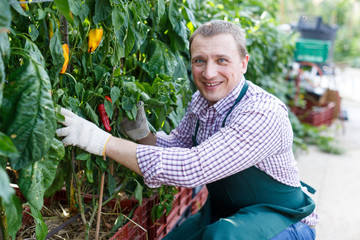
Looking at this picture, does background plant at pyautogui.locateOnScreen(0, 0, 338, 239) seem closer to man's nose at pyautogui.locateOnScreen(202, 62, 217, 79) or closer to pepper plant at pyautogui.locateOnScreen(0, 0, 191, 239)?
pepper plant at pyautogui.locateOnScreen(0, 0, 191, 239)

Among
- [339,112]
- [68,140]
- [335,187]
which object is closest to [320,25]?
[339,112]

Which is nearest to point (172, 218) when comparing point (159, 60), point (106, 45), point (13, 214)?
point (159, 60)

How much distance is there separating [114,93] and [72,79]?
0.18 meters

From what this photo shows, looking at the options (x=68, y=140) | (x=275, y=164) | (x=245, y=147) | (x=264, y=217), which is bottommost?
(x=264, y=217)

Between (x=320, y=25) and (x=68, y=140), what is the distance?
7074 millimetres

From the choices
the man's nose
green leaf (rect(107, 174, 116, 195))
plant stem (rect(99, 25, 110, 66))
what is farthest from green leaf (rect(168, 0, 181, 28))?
green leaf (rect(107, 174, 116, 195))

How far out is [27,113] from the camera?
105cm

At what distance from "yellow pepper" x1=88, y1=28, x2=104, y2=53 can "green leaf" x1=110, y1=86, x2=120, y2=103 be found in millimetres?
166

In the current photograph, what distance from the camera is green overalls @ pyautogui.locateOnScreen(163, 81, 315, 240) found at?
1783 millimetres

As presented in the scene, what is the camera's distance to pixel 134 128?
6.13ft

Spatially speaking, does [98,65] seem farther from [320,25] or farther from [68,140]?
[320,25]

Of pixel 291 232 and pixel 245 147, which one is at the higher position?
pixel 245 147

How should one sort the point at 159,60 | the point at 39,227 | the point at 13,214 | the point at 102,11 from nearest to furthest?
the point at 13,214
the point at 39,227
the point at 102,11
the point at 159,60

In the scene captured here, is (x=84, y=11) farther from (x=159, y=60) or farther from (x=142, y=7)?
(x=159, y=60)
